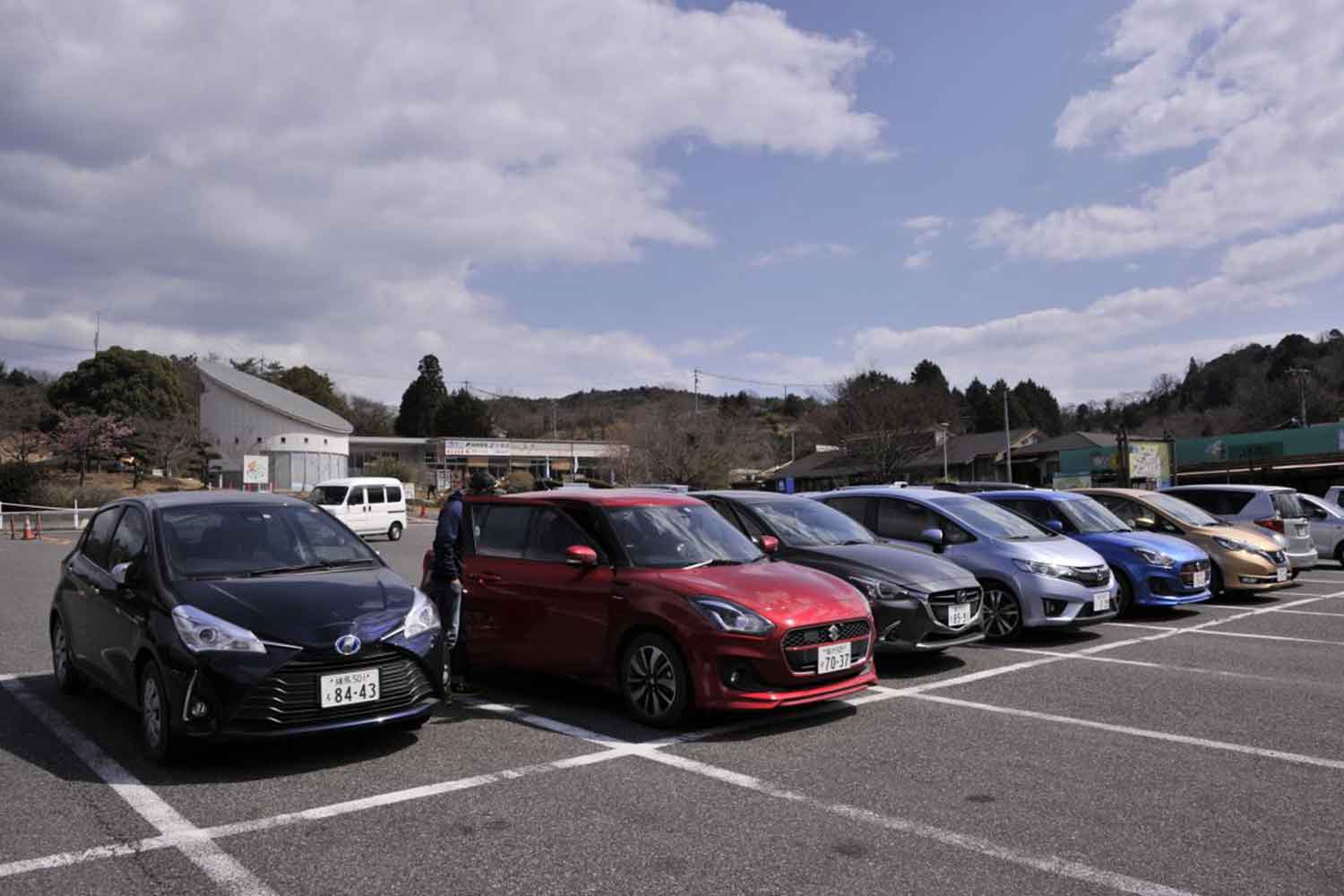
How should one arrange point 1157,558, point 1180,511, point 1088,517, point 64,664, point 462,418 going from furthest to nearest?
point 462,418
point 1180,511
point 1088,517
point 1157,558
point 64,664

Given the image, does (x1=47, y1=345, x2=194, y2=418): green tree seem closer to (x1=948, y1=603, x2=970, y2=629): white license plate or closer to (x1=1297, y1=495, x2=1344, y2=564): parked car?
(x1=1297, y1=495, x2=1344, y2=564): parked car

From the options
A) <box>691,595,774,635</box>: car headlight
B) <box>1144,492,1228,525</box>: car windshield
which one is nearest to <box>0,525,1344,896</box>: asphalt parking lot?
<box>691,595,774,635</box>: car headlight

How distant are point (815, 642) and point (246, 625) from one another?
3.38 metres

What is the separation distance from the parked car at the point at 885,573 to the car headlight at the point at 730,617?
169cm

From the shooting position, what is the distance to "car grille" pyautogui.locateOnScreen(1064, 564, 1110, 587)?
31.2 ft

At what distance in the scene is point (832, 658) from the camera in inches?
242

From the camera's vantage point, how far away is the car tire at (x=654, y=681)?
237 inches

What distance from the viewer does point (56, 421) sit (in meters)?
66.4

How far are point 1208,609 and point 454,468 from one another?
242ft

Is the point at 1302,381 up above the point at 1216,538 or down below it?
above

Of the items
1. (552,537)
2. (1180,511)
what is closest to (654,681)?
(552,537)

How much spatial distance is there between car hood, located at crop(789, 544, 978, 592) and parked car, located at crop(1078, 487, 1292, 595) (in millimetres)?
5884

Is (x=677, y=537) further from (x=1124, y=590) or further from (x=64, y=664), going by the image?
(x=1124, y=590)

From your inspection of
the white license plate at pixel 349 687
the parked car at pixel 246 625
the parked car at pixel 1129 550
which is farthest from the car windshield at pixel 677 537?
the parked car at pixel 1129 550
